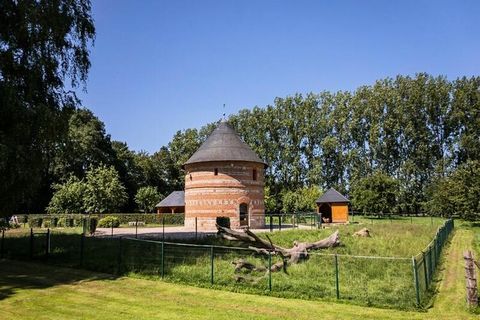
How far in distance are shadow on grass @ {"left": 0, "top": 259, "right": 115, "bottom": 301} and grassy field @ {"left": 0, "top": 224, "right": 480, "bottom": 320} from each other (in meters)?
0.03

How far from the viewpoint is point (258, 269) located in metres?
15.3

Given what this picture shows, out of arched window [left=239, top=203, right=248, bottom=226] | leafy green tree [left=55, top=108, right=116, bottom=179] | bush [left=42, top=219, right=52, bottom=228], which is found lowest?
bush [left=42, top=219, right=52, bottom=228]

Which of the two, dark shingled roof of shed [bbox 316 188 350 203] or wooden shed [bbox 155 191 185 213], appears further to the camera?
wooden shed [bbox 155 191 185 213]

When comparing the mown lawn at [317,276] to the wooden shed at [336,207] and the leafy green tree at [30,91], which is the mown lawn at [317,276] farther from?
the wooden shed at [336,207]

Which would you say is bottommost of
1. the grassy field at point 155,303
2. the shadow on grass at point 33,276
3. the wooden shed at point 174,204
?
the grassy field at point 155,303

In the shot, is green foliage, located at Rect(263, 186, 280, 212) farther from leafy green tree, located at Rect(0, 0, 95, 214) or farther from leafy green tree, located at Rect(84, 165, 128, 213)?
leafy green tree, located at Rect(0, 0, 95, 214)

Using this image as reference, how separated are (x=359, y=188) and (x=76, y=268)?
42729mm

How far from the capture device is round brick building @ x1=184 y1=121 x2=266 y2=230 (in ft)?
116

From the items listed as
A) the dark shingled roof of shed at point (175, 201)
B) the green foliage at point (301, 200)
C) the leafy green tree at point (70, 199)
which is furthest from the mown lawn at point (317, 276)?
the green foliage at point (301, 200)

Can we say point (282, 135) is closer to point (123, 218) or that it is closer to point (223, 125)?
point (223, 125)

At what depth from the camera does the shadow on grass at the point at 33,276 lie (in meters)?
14.0

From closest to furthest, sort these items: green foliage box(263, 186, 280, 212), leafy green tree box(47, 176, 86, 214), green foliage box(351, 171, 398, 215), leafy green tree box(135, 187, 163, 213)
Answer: leafy green tree box(47, 176, 86, 214)
green foliage box(351, 171, 398, 215)
leafy green tree box(135, 187, 163, 213)
green foliage box(263, 186, 280, 212)

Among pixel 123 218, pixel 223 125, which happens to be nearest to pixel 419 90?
pixel 223 125

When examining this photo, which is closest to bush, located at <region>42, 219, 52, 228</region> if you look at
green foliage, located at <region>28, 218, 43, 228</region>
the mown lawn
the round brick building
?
green foliage, located at <region>28, 218, 43, 228</region>
